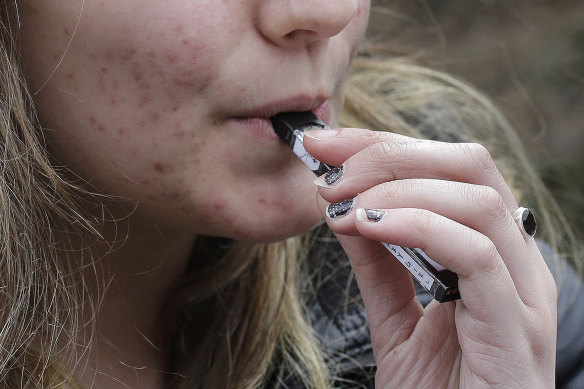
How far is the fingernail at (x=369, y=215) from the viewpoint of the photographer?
973mm

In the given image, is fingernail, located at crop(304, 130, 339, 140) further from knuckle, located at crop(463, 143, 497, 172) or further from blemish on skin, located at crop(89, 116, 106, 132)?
blemish on skin, located at crop(89, 116, 106, 132)

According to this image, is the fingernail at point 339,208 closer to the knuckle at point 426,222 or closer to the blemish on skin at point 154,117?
the knuckle at point 426,222

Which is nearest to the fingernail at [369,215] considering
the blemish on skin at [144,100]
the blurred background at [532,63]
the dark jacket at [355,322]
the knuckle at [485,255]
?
the knuckle at [485,255]

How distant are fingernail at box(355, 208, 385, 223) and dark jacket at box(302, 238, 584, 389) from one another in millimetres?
566

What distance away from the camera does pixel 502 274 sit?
1.00m

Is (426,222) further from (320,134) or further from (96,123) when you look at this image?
(96,123)

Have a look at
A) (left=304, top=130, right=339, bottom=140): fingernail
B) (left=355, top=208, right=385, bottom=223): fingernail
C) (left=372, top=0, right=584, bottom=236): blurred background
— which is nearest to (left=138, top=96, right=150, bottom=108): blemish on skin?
(left=304, top=130, right=339, bottom=140): fingernail

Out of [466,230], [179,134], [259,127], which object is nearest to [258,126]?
[259,127]

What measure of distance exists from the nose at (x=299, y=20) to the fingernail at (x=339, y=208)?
0.23m

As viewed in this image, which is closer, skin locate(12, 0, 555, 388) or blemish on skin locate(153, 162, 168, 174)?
skin locate(12, 0, 555, 388)

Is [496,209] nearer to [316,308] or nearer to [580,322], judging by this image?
[316,308]

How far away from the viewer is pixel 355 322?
1532mm

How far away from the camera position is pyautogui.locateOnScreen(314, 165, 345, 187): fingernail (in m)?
1.04

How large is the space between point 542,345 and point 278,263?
633mm
